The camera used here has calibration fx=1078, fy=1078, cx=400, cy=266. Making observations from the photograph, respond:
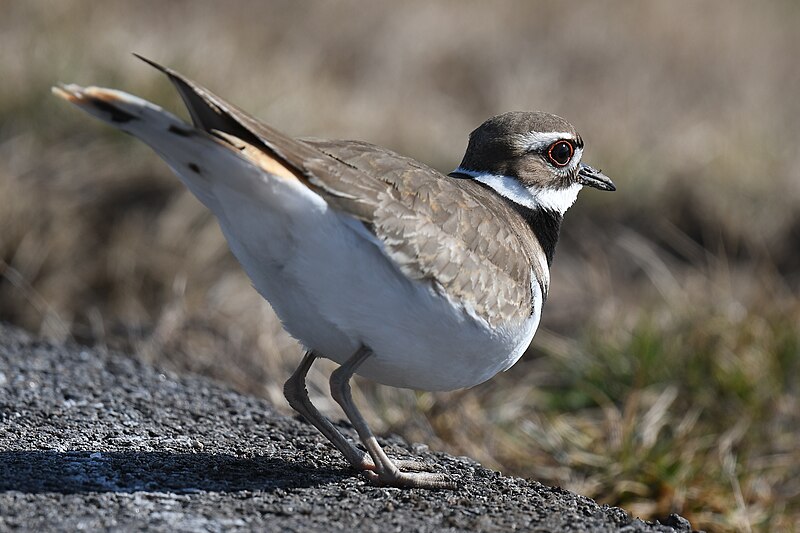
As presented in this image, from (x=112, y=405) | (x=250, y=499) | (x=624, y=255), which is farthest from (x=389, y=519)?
(x=624, y=255)

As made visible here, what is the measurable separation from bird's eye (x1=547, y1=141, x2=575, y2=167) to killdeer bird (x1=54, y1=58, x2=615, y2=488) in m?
0.54

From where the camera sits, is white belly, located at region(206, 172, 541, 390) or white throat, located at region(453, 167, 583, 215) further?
white throat, located at region(453, 167, 583, 215)

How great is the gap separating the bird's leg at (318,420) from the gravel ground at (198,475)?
76mm

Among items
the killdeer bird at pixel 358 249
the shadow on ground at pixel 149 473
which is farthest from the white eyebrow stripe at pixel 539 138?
the shadow on ground at pixel 149 473

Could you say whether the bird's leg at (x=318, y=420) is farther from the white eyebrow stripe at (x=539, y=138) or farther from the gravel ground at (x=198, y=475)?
Answer: the white eyebrow stripe at (x=539, y=138)

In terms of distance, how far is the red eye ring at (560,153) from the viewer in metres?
5.03

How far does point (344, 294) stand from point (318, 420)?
0.75 metres

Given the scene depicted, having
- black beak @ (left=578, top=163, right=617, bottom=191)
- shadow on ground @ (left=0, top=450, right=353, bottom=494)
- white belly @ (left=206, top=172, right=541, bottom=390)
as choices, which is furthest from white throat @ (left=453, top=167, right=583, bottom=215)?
shadow on ground @ (left=0, top=450, right=353, bottom=494)

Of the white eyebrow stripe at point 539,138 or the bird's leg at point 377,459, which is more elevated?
the white eyebrow stripe at point 539,138

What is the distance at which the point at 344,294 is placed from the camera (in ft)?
12.7

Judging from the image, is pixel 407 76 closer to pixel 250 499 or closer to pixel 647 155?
pixel 647 155

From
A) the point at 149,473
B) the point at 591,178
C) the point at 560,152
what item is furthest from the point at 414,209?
the point at 591,178

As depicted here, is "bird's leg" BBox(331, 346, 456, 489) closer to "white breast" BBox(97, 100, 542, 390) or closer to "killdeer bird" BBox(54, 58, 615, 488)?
"killdeer bird" BBox(54, 58, 615, 488)

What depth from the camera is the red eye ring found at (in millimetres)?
5027
